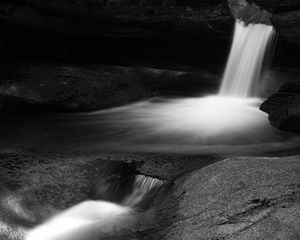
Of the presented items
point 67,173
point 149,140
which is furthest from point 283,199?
point 149,140

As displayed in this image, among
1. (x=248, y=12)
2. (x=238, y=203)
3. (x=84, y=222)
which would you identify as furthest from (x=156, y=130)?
(x=248, y=12)

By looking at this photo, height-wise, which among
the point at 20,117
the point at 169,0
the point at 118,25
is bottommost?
the point at 20,117

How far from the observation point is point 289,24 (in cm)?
1037

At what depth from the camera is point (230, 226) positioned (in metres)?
4.75

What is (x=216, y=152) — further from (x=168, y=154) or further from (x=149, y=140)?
(x=149, y=140)

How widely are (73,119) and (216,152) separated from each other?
4.92 metres

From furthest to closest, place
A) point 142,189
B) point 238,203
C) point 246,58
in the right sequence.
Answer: point 246,58 → point 142,189 → point 238,203

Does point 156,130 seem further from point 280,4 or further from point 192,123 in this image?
point 280,4

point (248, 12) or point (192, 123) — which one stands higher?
point (248, 12)

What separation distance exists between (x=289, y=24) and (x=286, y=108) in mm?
2215

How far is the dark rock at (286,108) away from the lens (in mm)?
Result: 9672

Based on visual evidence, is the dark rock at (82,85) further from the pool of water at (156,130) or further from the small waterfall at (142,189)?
the small waterfall at (142,189)

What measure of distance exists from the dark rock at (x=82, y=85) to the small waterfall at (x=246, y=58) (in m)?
0.78

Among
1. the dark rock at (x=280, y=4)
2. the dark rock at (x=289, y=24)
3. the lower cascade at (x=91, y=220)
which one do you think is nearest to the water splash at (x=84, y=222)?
the lower cascade at (x=91, y=220)
